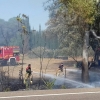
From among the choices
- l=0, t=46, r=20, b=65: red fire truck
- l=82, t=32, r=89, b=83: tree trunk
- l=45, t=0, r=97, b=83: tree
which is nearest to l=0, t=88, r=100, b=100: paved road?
l=45, t=0, r=97, b=83: tree

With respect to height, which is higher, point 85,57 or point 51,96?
point 85,57

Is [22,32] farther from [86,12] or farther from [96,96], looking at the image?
[96,96]

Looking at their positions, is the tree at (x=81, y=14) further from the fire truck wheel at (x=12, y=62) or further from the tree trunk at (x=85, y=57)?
the fire truck wheel at (x=12, y=62)

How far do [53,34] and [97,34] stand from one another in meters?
26.6

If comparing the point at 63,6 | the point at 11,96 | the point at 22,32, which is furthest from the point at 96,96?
the point at 63,6

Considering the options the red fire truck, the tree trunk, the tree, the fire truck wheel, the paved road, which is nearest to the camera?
the paved road

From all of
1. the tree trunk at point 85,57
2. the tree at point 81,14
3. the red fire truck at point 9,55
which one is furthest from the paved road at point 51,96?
the red fire truck at point 9,55

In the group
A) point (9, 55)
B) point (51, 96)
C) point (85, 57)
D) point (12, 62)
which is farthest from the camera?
point (12, 62)

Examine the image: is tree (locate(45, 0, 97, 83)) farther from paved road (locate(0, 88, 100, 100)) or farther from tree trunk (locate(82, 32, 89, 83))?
paved road (locate(0, 88, 100, 100))

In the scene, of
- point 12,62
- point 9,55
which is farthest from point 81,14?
point 12,62

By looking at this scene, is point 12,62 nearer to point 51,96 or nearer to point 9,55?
point 9,55

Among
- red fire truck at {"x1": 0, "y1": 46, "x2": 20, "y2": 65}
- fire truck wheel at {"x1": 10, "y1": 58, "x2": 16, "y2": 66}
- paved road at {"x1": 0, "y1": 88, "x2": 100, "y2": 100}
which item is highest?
red fire truck at {"x1": 0, "y1": 46, "x2": 20, "y2": 65}

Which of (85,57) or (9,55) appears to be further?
(9,55)

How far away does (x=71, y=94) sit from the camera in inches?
463
